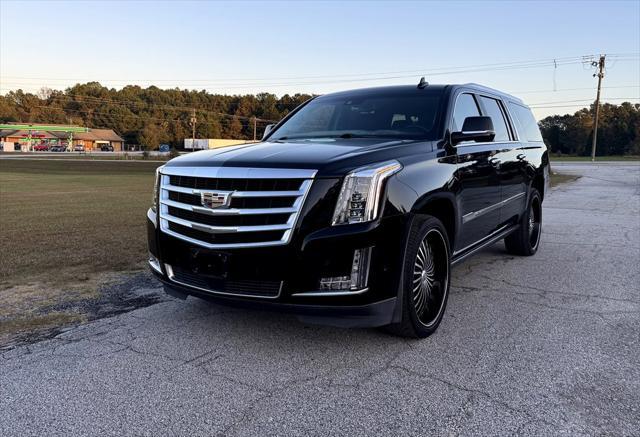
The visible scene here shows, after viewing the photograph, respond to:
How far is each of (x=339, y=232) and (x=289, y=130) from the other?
221 cm

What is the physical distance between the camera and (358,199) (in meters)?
3.20

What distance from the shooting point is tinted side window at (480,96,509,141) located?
551 centimetres

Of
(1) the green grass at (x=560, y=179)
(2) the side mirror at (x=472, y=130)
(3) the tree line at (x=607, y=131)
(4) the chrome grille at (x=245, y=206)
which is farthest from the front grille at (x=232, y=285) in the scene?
(3) the tree line at (x=607, y=131)

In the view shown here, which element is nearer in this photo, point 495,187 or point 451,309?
point 451,309

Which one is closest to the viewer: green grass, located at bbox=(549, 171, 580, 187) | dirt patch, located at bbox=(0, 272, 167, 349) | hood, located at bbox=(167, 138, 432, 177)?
hood, located at bbox=(167, 138, 432, 177)

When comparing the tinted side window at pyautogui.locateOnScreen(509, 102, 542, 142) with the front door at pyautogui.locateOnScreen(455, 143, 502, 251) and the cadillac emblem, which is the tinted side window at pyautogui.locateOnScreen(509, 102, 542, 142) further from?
the cadillac emblem

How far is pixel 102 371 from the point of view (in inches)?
128

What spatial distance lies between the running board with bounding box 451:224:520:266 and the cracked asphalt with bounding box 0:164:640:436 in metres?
0.44

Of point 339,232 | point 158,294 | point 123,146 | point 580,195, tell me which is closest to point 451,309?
point 339,232

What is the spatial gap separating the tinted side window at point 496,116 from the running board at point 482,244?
1052 millimetres

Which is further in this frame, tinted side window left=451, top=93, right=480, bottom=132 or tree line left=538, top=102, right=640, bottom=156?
tree line left=538, top=102, right=640, bottom=156

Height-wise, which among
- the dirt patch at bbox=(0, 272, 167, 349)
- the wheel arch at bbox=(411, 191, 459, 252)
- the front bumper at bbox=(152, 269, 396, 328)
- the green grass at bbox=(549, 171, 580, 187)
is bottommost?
the dirt patch at bbox=(0, 272, 167, 349)

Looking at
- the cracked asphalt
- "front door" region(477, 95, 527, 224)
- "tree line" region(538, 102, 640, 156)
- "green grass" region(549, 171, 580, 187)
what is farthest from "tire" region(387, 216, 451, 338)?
"tree line" region(538, 102, 640, 156)

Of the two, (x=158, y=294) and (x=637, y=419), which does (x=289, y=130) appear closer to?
(x=158, y=294)
